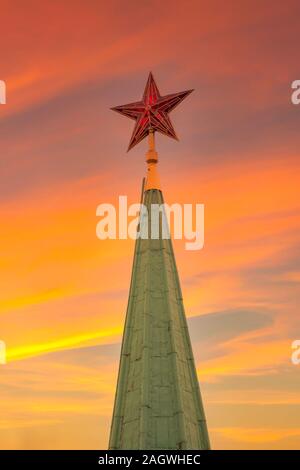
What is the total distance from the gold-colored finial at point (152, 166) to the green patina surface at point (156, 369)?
11.3ft

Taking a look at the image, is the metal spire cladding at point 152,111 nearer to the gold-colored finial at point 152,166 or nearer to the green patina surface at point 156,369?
the gold-colored finial at point 152,166

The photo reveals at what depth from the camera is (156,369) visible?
29312 millimetres

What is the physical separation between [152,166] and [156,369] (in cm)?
1190

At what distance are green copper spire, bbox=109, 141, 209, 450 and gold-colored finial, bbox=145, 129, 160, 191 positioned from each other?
341 cm

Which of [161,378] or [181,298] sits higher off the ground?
[181,298]

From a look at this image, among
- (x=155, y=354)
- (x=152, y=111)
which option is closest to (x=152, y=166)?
(x=152, y=111)

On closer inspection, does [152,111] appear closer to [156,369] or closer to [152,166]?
[152,166]

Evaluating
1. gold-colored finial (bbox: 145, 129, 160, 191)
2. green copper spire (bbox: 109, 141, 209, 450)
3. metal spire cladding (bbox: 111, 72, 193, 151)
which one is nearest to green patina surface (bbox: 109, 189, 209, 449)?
green copper spire (bbox: 109, 141, 209, 450)

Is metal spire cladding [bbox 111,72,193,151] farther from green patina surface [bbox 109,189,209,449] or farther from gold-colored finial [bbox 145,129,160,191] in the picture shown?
green patina surface [bbox 109,189,209,449]

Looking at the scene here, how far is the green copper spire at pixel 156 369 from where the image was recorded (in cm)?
2758
